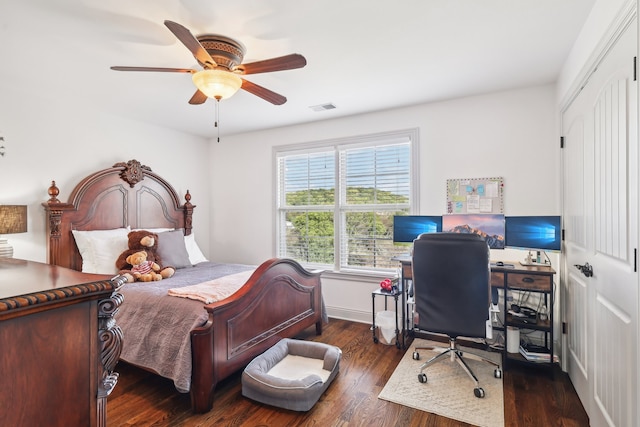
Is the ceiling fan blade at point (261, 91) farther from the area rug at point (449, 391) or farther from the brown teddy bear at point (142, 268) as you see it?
the area rug at point (449, 391)

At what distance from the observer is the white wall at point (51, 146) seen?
301 cm

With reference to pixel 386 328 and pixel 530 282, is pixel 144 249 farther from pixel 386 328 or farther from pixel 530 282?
pixel 530 282

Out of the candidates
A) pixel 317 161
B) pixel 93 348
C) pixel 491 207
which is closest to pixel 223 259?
pixel 317 161

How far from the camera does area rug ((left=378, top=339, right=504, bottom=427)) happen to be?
6.96 feet

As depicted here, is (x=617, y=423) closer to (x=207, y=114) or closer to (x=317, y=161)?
(x=317, y=161)

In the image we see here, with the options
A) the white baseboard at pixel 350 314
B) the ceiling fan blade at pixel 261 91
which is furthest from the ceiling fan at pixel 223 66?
the white baseboard at pixel 350 314

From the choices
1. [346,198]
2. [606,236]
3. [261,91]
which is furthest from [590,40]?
[346,198]

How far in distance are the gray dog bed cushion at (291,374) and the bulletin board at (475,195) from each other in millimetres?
1930

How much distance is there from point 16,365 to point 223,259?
14.2ft

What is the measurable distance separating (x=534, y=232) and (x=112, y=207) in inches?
170

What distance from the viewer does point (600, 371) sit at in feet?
5.99

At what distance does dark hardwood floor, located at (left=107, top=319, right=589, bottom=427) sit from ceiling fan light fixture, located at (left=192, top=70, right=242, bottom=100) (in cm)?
214

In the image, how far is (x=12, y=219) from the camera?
2680mm

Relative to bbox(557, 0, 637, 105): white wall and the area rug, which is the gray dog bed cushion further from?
bbox(557, 0, 637, 105): white wall
